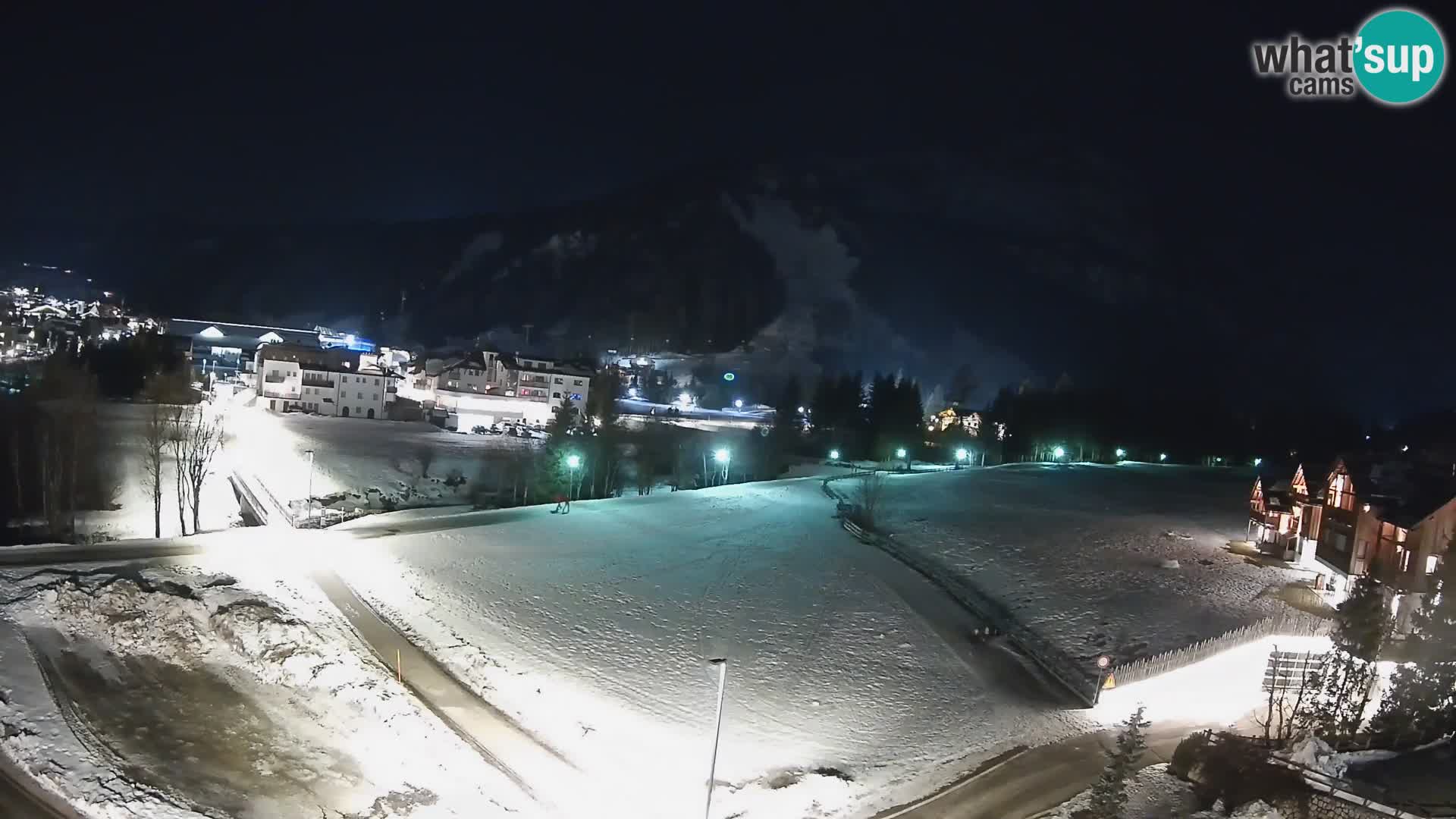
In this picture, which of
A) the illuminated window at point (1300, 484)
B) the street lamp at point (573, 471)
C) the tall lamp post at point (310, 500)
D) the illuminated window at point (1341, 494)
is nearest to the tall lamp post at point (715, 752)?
the tall lamp post at point (310, 500)

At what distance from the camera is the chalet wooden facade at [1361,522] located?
2361cm

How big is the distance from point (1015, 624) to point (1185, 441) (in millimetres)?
70461

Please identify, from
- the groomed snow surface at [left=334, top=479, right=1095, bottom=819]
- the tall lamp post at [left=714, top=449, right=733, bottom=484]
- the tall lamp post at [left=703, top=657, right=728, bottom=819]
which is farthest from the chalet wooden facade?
the tall lamp post at [left=714, top=449, right=733, bottom=484]

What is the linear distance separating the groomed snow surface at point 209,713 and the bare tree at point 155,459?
38.4 feet

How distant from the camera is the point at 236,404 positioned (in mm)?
63062

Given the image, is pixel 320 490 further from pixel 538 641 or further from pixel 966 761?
pixel 966 761

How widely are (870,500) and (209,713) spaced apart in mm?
27146

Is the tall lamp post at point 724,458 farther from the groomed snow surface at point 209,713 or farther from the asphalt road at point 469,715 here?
the groomed snow surface at point 209,713

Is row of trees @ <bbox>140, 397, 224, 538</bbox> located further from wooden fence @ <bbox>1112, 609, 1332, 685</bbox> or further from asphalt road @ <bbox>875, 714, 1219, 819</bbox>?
wooden fence @ <bbox>1112, 609, 1332, 685</bbox>

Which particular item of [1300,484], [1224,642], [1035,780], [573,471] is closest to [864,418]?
[573,471]

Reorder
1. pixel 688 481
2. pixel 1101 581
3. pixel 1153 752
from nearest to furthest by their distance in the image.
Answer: pixel 1153 752 → pixel 1101 581 → pixel 688 481

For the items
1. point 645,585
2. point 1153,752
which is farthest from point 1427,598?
point 645,585

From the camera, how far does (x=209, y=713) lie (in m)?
13.9

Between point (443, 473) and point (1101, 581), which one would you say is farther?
point (443, 473)
